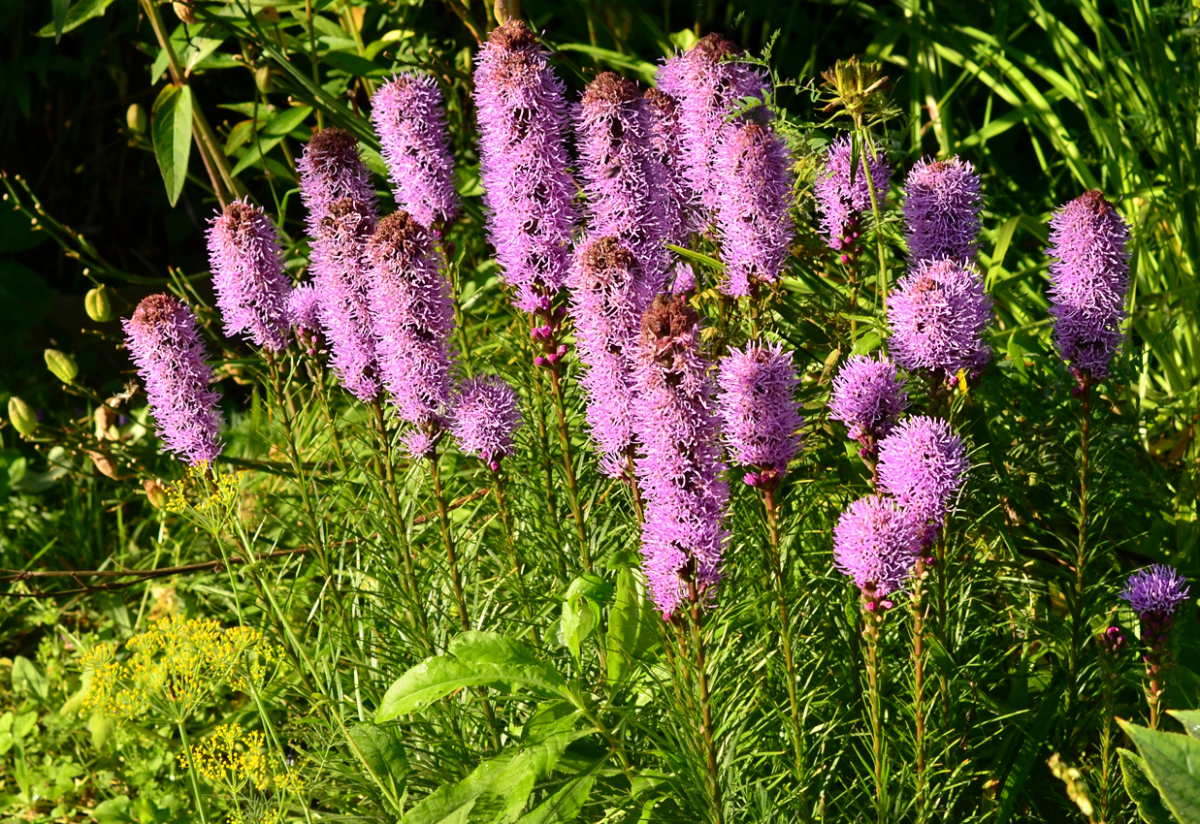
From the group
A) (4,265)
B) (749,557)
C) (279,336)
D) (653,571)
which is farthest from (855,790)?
(4,265)

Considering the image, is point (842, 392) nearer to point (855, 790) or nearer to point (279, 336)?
point (855, 790)

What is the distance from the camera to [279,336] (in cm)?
214

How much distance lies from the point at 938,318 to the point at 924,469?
28cm

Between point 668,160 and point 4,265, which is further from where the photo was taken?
point 4,265

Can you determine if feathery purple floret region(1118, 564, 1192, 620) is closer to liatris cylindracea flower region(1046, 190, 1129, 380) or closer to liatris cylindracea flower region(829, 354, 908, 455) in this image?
liatris cylindracea flower region(1046, 190, 1129, 380)

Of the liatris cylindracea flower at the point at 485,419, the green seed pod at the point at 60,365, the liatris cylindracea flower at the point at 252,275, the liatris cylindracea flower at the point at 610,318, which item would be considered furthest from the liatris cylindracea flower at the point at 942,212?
the green seed pod at the point at 60,365

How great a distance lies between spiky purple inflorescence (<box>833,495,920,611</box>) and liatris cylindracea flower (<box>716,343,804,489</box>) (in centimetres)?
13

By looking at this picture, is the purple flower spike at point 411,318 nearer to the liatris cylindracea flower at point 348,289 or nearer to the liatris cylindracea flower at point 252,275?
the liatris cylindracea flower at point 348,289

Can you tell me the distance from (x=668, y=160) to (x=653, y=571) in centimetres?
86

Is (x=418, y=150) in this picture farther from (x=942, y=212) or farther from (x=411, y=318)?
(x=942, y=212)

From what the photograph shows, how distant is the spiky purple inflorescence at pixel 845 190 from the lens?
2096mm

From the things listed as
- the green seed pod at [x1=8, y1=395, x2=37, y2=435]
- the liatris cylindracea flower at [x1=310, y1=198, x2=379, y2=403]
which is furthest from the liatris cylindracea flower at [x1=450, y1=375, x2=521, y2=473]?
the green seed pod at [x1=8, y1=395, x2=37, y2=435]

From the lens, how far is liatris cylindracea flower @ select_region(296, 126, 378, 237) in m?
2.07

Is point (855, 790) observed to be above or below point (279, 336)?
below
